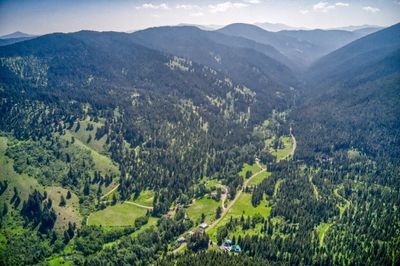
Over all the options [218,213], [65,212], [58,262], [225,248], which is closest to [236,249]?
[225,248]

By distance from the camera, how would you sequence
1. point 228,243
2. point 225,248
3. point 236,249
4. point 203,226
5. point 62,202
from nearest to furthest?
point 236,249
point 225,248
point 228,243
point 203,226
point 62,202

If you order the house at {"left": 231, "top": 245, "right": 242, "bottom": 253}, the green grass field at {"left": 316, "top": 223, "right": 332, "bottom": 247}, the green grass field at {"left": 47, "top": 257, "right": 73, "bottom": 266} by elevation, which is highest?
the house at {"left": 231, "top": 245, "right": 242, "bottom": 253}

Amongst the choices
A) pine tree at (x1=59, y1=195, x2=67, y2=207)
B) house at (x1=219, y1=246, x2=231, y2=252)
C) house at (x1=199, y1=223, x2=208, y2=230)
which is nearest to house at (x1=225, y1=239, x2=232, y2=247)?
house at (x1=219, y1=246, x2=231, y2=252)

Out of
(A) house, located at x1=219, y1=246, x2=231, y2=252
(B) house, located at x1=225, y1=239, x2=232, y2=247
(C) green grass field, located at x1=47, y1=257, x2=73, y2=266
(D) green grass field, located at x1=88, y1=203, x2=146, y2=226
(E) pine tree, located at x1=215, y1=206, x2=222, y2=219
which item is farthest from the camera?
(E) pine tree, located at x1=215, y1=206, x2=222, y2=219

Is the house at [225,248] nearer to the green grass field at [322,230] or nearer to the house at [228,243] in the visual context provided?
the house at [228,243]

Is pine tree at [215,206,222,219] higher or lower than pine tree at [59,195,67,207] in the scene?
lower

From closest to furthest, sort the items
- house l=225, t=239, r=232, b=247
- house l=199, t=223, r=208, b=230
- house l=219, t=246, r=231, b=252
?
house l=219, t=246, r=231, b=252
house l=225, t=239, r=232, b=247
house l=199, t=223, r=208, b=230

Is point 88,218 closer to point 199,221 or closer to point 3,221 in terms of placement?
point 3,221

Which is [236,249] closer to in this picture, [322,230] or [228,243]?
[228,243]

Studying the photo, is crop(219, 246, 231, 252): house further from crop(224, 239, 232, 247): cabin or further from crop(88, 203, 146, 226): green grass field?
crop(88, 203, 146, 226): green grass field

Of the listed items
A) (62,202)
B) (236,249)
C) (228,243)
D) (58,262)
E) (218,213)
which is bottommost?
(58,262)

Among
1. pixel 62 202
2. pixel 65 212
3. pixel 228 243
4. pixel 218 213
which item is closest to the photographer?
pixel 228 243
